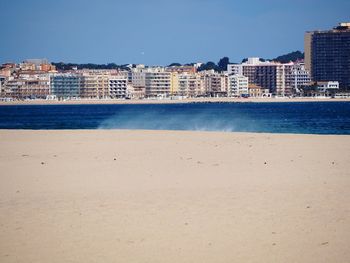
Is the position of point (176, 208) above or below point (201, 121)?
above

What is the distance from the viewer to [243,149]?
2053 cm

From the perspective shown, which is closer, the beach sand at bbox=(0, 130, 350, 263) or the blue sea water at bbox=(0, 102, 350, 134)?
the beach sand at bbox=(0, 130, 350, 263)

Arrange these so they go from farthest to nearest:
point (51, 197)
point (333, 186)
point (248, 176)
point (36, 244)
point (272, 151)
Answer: point (272, 151)
point (248, 176)
point (333, 186)
point (51, 197)
point (36, 244)

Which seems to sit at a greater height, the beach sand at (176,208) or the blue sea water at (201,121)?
the beach sand at (176,208)

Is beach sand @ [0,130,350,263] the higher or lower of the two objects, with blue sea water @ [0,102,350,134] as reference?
higher

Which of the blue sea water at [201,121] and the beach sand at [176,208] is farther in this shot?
the blue sea water at [201,121]

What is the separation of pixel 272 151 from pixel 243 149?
1.04 meters

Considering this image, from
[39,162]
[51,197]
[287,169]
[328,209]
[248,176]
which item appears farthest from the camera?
[39,162]

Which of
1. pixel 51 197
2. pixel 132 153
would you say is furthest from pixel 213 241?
pixel 132 153

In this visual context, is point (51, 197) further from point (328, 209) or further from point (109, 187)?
point (328, 209)

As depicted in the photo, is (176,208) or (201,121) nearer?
(176,208)

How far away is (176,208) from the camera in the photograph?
10625 mm

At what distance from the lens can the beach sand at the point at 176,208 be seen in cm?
820

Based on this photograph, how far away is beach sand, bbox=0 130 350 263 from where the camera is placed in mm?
8203
